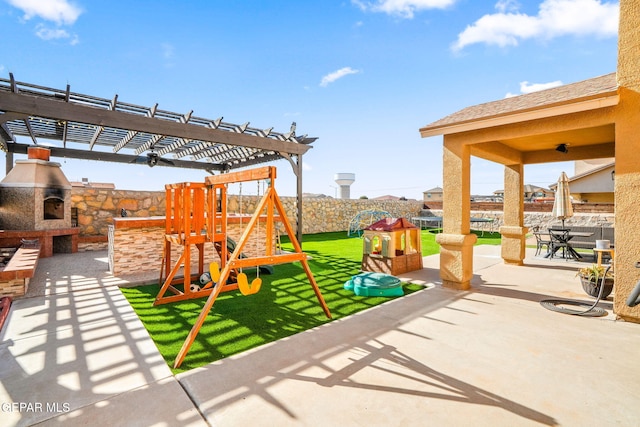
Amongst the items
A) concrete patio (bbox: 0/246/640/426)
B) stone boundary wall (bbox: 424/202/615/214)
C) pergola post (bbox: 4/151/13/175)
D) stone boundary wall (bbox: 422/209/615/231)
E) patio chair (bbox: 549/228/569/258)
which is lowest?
concrete patio (bbox: 0/246/640/426)

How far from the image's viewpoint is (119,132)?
8.77 meters

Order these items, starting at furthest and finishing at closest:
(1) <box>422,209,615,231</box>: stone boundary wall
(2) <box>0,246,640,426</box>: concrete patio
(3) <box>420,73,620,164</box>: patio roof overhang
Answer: (1) <box>422,209,615,231</box>: stone boundary wall, (3) <box>420,73,620,164</box>: patio roof overhang, (2) <box>0,246,640,426</box>: concrete patio

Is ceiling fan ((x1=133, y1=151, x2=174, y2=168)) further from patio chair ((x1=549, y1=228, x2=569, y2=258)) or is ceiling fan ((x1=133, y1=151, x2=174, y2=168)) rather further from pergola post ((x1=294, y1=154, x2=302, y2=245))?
patio chair ((x1=549, y1=228, x2=569, y2=258))

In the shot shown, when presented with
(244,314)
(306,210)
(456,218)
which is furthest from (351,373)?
(306,210)

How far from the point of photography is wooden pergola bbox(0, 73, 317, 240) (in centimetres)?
530

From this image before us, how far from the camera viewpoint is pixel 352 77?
13125 millimetres

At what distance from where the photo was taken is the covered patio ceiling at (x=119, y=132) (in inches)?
208

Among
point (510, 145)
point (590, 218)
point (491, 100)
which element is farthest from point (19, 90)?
point (590, 218)

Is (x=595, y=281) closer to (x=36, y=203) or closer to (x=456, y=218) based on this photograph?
(x=456, y=218)

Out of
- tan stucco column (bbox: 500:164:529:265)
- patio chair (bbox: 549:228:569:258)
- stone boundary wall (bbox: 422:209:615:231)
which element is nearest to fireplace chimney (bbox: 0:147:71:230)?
tan stucco column (bbox: 500:164:529:265)

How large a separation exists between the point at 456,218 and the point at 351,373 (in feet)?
12.8

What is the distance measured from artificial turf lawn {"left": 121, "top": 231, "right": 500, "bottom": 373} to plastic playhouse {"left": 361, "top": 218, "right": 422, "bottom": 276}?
2.39 ft

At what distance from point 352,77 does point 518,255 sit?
32.3 ft

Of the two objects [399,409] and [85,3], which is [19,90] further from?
[399,409]
